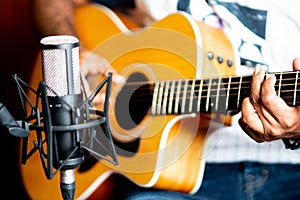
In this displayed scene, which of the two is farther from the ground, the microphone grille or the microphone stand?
the microphone grille

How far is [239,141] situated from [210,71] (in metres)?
0.17

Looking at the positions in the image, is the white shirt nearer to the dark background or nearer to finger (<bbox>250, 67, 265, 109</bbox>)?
finger (<bbox>250, 67, 265, 109</bbox>)

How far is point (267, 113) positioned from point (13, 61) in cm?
92

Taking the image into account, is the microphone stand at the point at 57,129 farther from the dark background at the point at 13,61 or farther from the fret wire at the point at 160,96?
the dark background at the point at 13,61

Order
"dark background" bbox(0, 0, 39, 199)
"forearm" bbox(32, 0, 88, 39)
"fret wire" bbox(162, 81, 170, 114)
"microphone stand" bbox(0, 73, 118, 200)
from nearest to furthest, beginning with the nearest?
"microphone stand" bbox(0, 73, 118, 200), "fret wire" bbox(162, 81, 170, 114), "forearm" bbox(32, 0, 88, 39), "dark background" bbox(0, 0, 39, 199)

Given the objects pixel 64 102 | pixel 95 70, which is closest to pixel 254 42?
pixel 95 70

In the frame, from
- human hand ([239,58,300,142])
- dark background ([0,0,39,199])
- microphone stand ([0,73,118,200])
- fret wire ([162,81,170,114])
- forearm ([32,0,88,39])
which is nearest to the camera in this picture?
microphone stand ([0,73,118,200])

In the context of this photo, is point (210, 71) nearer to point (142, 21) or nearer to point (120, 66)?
point (120, 66)

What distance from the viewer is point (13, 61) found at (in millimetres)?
1524

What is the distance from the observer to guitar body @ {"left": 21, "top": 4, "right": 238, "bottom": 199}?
1000 mm

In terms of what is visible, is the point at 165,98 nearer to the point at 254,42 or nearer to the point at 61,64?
the point at 254,42

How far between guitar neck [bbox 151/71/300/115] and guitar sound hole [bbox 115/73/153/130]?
0.08ft

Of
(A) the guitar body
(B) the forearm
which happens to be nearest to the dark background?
(B) the forearm

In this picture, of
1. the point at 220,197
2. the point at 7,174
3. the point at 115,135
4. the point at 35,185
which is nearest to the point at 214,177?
the point at 220,197
